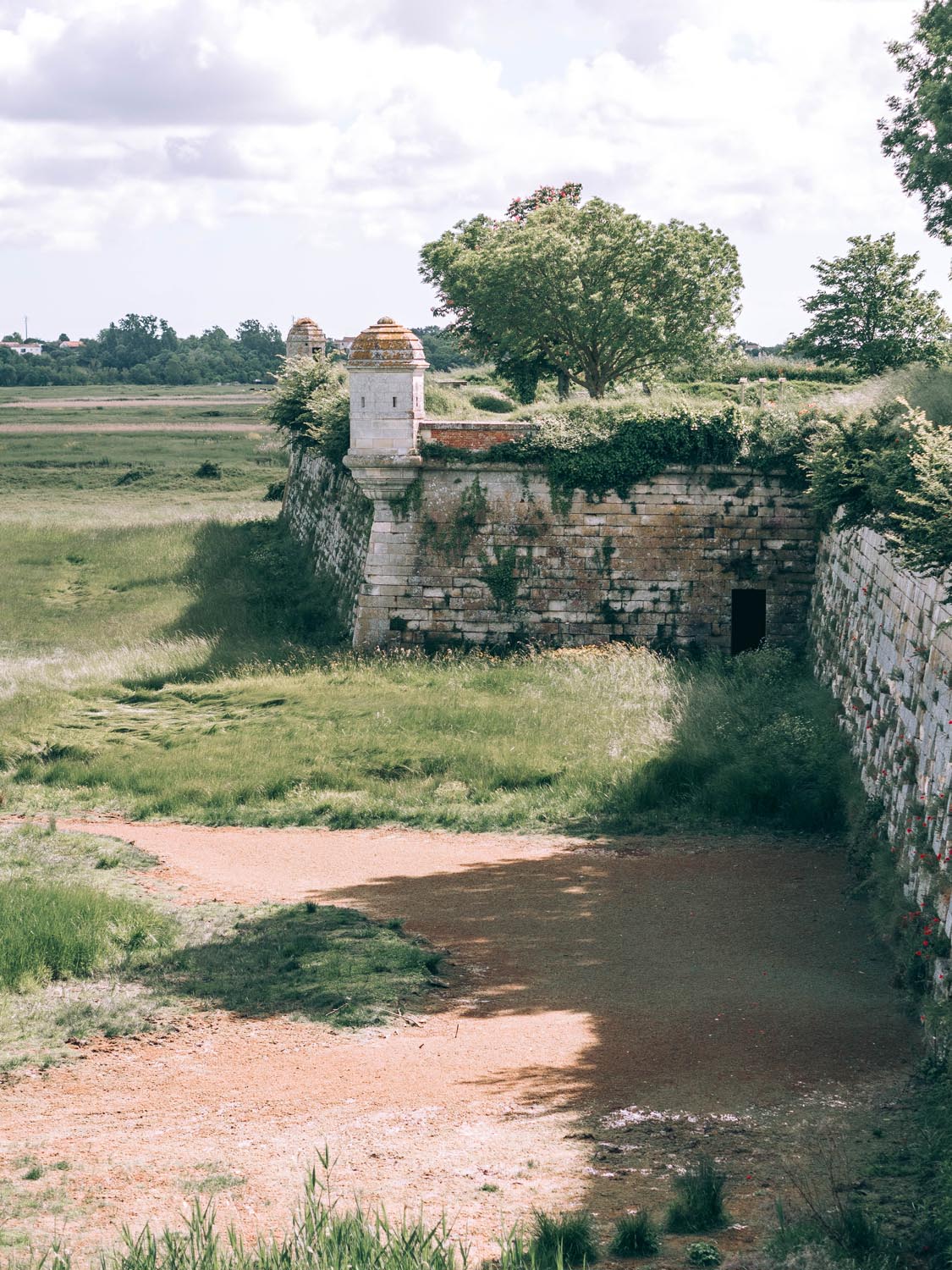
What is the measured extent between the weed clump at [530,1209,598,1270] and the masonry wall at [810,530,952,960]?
385 centimetres

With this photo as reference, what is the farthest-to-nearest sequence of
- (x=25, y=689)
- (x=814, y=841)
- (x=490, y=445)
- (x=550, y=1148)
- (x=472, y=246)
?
1. (x=472, y=246)
2. (x=490, y=445)
3. (x=25, y=689)
4. (x=814, y=841)
5. (x=550, y=1148)

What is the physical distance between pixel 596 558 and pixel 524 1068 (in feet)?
46.9

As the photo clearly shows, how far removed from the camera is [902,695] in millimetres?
12117

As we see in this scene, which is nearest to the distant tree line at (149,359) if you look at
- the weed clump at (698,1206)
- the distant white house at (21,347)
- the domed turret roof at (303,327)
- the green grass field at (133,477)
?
the distant white house at (21,347)

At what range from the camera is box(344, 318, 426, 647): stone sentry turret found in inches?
872

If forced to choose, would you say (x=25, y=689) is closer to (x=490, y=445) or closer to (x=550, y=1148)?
(x=490, y=445)

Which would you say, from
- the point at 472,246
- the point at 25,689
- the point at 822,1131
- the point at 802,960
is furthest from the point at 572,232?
the point at 822,1131

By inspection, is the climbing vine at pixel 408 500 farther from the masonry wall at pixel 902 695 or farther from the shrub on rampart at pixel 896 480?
the masonry wall at pixel 902 695

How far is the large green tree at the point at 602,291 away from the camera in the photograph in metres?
31.1

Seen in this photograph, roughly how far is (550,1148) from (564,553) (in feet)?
51.0

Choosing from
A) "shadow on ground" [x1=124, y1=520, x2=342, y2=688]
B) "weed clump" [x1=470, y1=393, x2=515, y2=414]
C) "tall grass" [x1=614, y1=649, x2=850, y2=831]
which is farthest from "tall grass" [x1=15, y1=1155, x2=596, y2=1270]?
"weed clump" [x1=470, y1=393, x2=515, y2=414]

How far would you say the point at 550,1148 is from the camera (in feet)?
23.8

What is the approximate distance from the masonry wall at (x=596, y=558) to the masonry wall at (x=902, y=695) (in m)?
4.08

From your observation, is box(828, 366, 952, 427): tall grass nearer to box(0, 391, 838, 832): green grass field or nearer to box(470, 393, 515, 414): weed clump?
box(0, 391, 838, 832): green grass field
